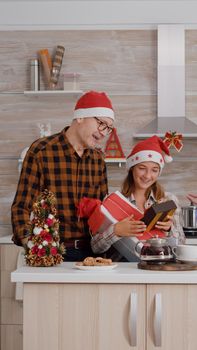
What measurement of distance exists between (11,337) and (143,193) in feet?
6.72

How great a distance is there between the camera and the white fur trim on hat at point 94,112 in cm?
347

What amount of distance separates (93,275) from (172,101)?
310cm

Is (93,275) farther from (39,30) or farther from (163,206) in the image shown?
(39,30)

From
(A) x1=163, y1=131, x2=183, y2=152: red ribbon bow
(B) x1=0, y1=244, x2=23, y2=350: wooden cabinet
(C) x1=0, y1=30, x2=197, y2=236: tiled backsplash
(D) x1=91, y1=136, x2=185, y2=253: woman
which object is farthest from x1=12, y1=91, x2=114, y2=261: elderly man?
(C) x1=0, y1=30, x2=197, y2=236: tiled backsplash

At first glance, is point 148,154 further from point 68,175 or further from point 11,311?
point 11,311

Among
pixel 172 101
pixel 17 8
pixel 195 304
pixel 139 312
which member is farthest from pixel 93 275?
pixel 17 8

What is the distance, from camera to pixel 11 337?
5258 mm

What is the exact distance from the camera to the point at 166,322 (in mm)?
2727

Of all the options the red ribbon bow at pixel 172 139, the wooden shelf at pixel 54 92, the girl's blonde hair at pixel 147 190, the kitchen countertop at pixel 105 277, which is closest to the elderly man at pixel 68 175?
the girl's blonde hair at pixel 147 190

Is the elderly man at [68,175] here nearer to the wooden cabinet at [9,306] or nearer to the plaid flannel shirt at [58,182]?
the plaid flannel shirt at [58,182]

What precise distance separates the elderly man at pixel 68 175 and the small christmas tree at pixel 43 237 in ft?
0.96

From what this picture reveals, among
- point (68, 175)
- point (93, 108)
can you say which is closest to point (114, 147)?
point (93, 108)

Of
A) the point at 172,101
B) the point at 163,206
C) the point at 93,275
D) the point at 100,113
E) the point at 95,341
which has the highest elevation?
→ the point at 172,101

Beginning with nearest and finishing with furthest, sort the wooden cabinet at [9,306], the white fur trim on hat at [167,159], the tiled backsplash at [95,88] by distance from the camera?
1. the white fur trim on hat at [167,159]
2. the wooden cabinet at [9,306]
3. the tiled backsplash at [95,88]
